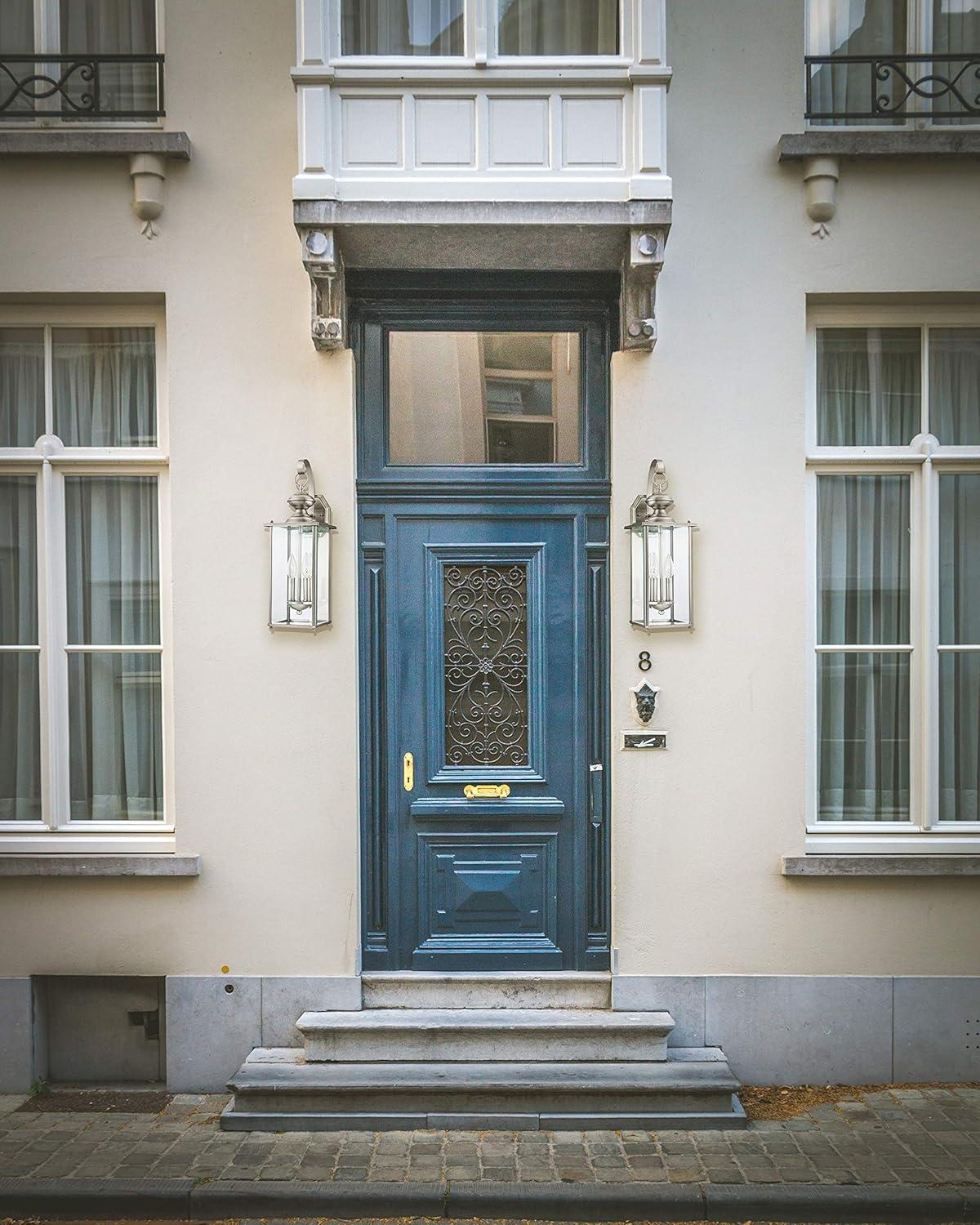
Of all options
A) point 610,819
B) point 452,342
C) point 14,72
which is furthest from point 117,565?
point 610,819

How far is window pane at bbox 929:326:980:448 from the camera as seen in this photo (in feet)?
19.0

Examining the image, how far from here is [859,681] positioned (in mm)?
5832

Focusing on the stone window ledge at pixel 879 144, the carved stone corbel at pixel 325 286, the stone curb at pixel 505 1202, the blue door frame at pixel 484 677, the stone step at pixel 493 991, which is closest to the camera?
the stone curb at pixel 505 1202

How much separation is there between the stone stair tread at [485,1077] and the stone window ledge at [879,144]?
4.97m

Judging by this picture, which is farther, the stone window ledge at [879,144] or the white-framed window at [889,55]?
the white-framed window at [889,55]

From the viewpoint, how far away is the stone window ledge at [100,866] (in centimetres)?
549

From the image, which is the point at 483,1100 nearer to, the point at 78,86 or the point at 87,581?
the point at 87,581

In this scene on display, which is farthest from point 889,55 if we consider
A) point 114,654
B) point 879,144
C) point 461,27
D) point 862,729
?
point 114,654

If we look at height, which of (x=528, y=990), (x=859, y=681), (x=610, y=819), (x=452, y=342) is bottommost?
(x=528, y=990)

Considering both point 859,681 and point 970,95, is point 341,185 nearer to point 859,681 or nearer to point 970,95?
point 970,95

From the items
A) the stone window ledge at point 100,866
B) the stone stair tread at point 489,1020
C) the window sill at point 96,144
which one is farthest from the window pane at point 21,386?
the stone stair tread at point 489,1020

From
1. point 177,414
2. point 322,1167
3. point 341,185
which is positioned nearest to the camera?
point 322,1167

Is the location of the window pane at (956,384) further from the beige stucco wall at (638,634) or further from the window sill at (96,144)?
the window sill at (96,144)

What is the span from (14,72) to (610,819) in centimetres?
546
